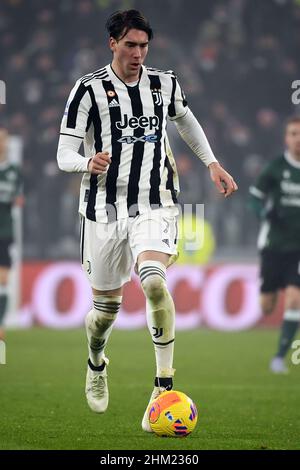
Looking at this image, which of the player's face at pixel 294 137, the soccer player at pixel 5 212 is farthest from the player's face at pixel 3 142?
the player's face at pixel 294 137

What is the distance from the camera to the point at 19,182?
1235cm

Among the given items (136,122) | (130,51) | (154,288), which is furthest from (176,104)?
(154,288)

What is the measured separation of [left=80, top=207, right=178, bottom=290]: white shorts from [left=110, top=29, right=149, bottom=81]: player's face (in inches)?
32.5

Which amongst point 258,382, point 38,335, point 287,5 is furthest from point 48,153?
point 258,382

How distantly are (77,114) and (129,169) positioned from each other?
0.44m

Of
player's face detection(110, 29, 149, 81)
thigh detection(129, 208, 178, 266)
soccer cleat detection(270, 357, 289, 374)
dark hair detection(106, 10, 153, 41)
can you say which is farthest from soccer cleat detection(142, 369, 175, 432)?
soccer cleat detection(270, 357, 289, 374)

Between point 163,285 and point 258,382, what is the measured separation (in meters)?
3.62

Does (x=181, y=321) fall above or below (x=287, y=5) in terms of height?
below

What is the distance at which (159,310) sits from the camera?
591cm

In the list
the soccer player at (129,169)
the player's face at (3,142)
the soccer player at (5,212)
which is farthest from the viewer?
the soccer player at (5,212)

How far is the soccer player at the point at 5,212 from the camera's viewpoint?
1219 centimetres

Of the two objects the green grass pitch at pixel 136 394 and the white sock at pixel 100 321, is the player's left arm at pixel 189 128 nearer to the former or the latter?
the white sock at pixel 100 321

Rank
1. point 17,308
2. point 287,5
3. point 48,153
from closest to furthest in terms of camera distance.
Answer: point 17,308, point 48,153, point 287,5
